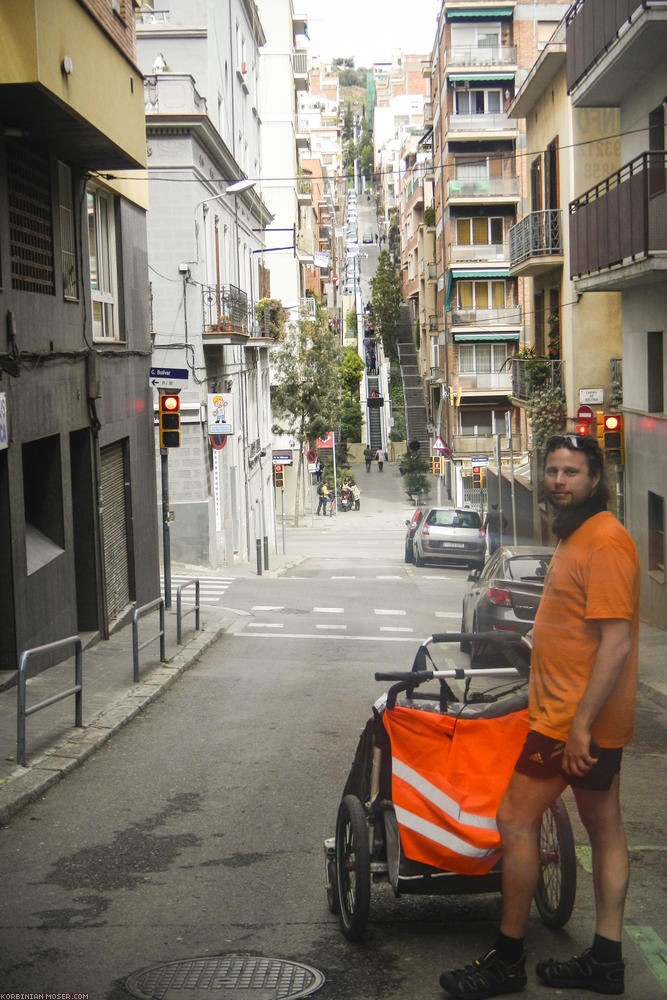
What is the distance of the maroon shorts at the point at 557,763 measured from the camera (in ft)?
14.7

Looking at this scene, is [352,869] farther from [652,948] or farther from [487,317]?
[487,317]

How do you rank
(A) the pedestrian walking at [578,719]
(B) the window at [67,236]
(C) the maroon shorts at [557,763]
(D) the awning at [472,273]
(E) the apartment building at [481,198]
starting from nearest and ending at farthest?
1. (A) the pedestrian walking at [578,719]
2. (C) the maroon shorts at [557,763]
3. (B) the window at [67,236]
4. (E) the apartment building at [481,198]
5. (D) the awning at [472,273]

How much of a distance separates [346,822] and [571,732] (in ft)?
4.58

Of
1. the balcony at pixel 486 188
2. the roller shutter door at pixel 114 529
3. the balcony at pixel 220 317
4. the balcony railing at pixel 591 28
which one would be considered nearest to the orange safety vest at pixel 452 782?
the roller shutter door at pixel 114 529

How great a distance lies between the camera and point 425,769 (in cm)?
503

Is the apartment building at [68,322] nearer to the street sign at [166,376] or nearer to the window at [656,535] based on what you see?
the street sign at [166,376]

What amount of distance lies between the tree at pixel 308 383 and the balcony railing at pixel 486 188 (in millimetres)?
8823

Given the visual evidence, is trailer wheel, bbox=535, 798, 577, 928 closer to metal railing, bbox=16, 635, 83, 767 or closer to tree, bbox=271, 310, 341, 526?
metal railing, bbox=16, 635, 83, 767

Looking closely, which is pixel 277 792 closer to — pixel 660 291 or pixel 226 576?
pixel 660 291

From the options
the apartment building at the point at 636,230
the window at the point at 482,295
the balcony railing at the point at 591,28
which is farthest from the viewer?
the window at the point at 482,295

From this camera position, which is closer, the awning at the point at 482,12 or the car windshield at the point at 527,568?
the car windshield at the point at 527,568

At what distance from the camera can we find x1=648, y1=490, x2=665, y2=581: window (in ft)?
62.5

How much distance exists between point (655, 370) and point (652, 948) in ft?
49.5

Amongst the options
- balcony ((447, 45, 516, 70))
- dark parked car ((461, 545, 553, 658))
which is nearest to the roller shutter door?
dark parked car ((461, 545, 553, 658))
